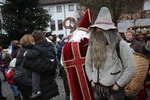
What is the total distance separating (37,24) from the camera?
49.8ft

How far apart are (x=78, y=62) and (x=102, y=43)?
90 centimetres

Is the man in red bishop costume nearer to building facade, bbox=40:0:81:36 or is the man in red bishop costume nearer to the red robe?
the red robe

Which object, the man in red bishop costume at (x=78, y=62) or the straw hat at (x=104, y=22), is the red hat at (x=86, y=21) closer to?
the man in red bishop costume at (x=78, y=62)

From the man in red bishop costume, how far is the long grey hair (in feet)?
2.38

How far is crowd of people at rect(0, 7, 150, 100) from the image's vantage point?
3506 mm

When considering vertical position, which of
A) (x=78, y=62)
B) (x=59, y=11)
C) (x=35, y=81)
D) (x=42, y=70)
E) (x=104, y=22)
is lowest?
(x=35, y=81)

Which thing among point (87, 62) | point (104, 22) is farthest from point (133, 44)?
point (104, 22)

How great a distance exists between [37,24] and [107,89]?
12.0m

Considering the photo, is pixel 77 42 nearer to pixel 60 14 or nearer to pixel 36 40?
pixel 36 40

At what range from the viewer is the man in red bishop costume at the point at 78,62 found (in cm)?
435

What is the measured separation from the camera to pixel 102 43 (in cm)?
357

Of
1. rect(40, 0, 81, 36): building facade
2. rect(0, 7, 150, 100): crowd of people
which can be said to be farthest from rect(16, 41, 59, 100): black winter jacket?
rect(40, 0, 81, 36): building facade

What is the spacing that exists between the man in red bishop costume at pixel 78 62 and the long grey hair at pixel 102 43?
727mm

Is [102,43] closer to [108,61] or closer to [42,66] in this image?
[108,61]
